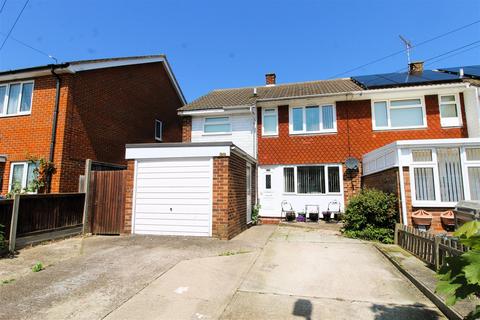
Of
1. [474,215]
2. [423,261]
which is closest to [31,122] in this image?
[423,261]

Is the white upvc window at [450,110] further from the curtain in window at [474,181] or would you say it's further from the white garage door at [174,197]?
the white garage door at [174,197]

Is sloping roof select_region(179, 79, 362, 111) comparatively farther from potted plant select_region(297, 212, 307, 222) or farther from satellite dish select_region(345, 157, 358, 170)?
potted plant select_region(297, 212, 307, 222)

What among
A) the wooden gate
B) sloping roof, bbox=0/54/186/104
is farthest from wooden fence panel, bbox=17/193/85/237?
sloping roof, bbox=0/54/186/104

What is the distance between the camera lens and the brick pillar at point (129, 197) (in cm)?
932

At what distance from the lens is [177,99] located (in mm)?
19859

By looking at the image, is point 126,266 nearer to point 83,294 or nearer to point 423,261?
point 83,294

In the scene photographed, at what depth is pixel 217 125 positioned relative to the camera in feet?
49.2

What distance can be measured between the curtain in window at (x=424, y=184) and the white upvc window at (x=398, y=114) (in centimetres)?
440

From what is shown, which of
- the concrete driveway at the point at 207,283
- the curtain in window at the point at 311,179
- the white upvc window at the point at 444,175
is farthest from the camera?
the curtain in window at the point at 311,179

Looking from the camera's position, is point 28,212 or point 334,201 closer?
point 28,212

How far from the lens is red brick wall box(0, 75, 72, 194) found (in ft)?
34.0

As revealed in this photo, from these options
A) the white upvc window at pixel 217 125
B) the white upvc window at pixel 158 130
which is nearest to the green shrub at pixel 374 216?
the white upvc window at pixel 217 125

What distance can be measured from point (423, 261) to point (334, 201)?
653 centimetres

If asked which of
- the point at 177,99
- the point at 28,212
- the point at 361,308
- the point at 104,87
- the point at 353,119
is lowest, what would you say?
the point at 361,308
